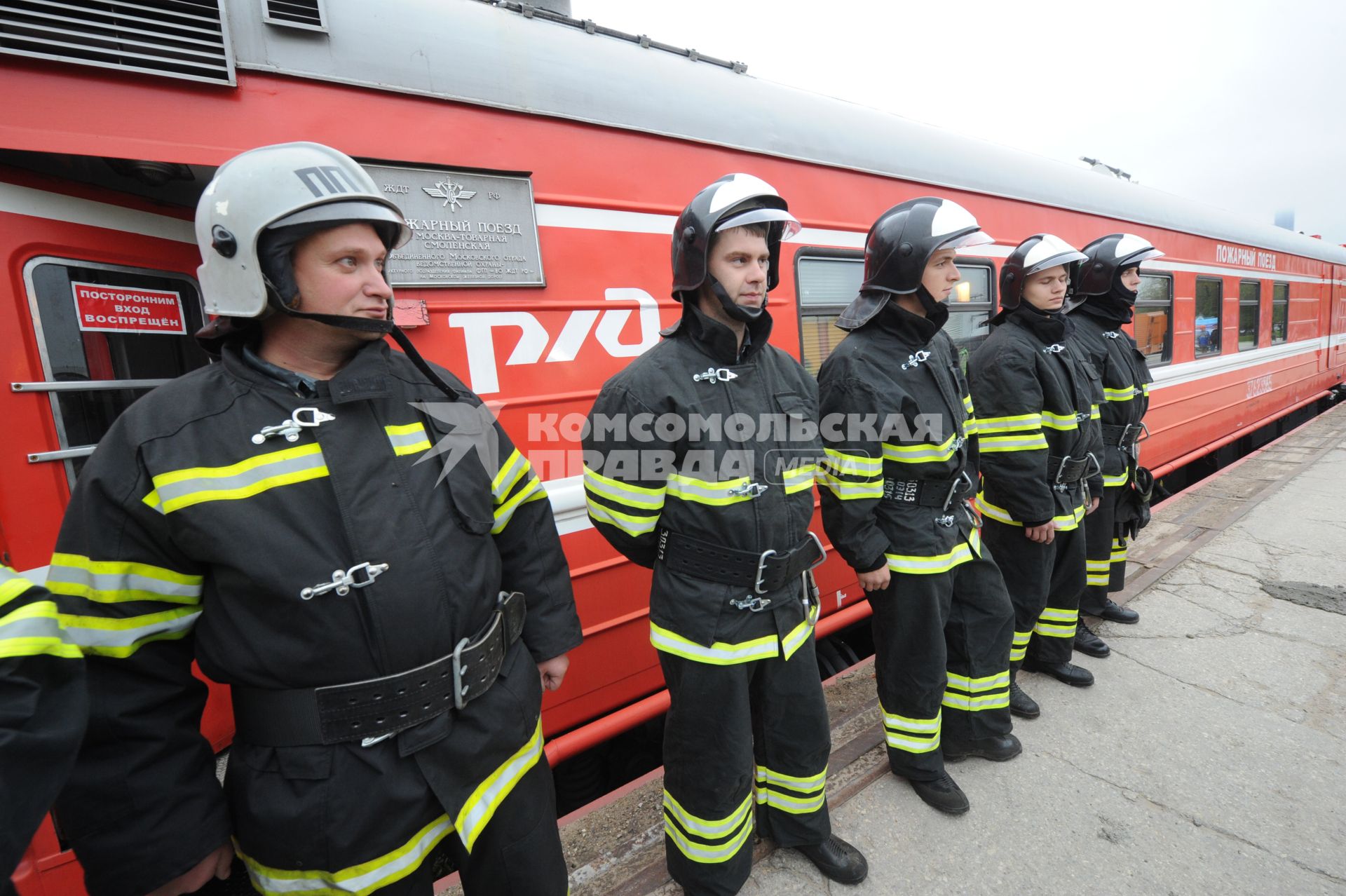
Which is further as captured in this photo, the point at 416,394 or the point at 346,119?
the point at 346,119

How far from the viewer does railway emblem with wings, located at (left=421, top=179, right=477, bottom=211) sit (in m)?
1.98

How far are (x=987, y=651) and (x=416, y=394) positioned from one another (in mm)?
2343

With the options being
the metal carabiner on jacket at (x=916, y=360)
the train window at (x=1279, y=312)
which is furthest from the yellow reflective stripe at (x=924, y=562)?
the train window at (x=1279, y=312)

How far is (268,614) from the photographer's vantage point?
1.12m

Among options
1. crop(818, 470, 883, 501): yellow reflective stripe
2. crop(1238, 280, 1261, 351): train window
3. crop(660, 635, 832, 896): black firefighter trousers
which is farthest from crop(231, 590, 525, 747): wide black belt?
crop(1238, 280, 1261, 351): train window

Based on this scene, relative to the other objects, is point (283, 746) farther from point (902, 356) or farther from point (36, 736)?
point (902, 356)

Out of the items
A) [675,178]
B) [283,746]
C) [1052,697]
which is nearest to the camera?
[283,746]

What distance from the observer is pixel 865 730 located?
262cm

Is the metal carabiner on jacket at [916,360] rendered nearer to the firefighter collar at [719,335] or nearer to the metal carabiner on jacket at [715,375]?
the firefighter collar at [719,335]

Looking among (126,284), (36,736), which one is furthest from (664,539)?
(126,284)

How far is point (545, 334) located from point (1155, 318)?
6.68 m

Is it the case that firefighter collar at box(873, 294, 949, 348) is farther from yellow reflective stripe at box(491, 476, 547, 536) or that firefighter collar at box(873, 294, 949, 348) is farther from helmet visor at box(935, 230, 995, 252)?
yellow reflective stripe at box(491, 476, 547, 536)

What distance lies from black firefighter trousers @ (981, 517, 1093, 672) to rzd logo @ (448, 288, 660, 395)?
1.97 m

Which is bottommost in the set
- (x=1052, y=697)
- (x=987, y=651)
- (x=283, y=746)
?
(x=1052, y=697)
